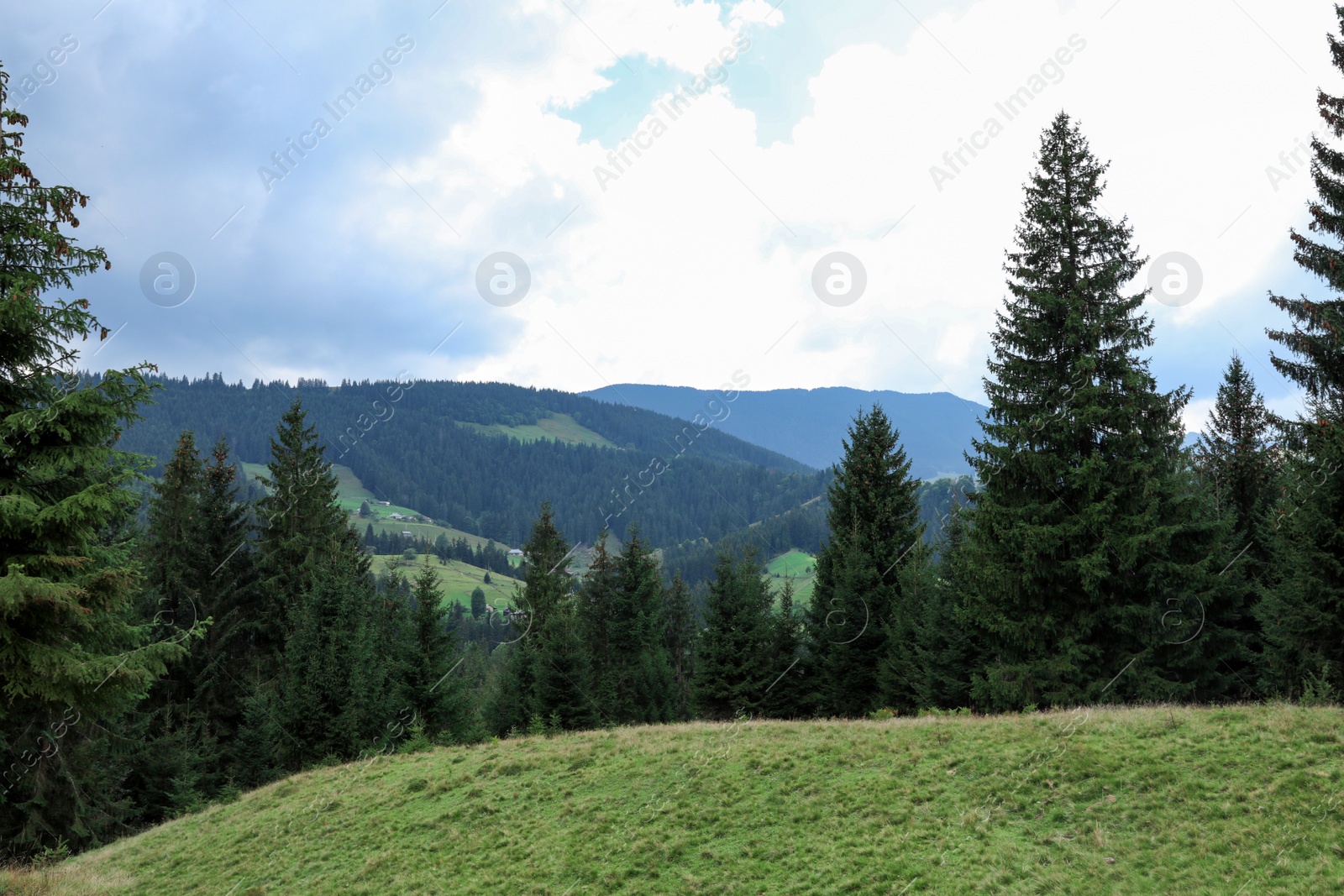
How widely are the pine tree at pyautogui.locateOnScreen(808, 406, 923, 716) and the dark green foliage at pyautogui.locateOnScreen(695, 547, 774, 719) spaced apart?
2.53 m

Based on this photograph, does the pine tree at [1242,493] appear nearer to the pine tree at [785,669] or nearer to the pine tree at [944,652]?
the pine tree at [944,652]

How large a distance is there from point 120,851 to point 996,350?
27.9 metres

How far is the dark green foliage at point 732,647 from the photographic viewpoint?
34.0 metres

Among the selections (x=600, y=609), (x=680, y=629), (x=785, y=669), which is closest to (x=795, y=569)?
(x=680, y=629)

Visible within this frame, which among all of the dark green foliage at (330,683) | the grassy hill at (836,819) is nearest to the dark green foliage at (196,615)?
the dark green foliage at (330,683)

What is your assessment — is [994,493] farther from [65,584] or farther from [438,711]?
[438,711]

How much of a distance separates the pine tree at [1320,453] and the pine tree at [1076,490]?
2.35 metres

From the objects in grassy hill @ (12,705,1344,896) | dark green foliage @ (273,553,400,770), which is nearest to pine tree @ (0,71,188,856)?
grassy hill @ (12,705,1344,896)

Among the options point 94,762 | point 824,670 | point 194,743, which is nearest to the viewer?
point 94,762

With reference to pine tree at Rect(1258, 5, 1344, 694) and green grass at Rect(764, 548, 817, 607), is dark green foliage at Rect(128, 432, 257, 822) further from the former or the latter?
green grass at Rect(764, 548, 817, 607)

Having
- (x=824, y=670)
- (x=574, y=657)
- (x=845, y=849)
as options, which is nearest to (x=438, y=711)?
(x=574, y=657)

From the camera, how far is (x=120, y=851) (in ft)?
60.7

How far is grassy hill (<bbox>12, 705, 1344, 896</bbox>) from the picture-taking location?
30.8 ft

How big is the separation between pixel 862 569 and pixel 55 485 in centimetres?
2782
